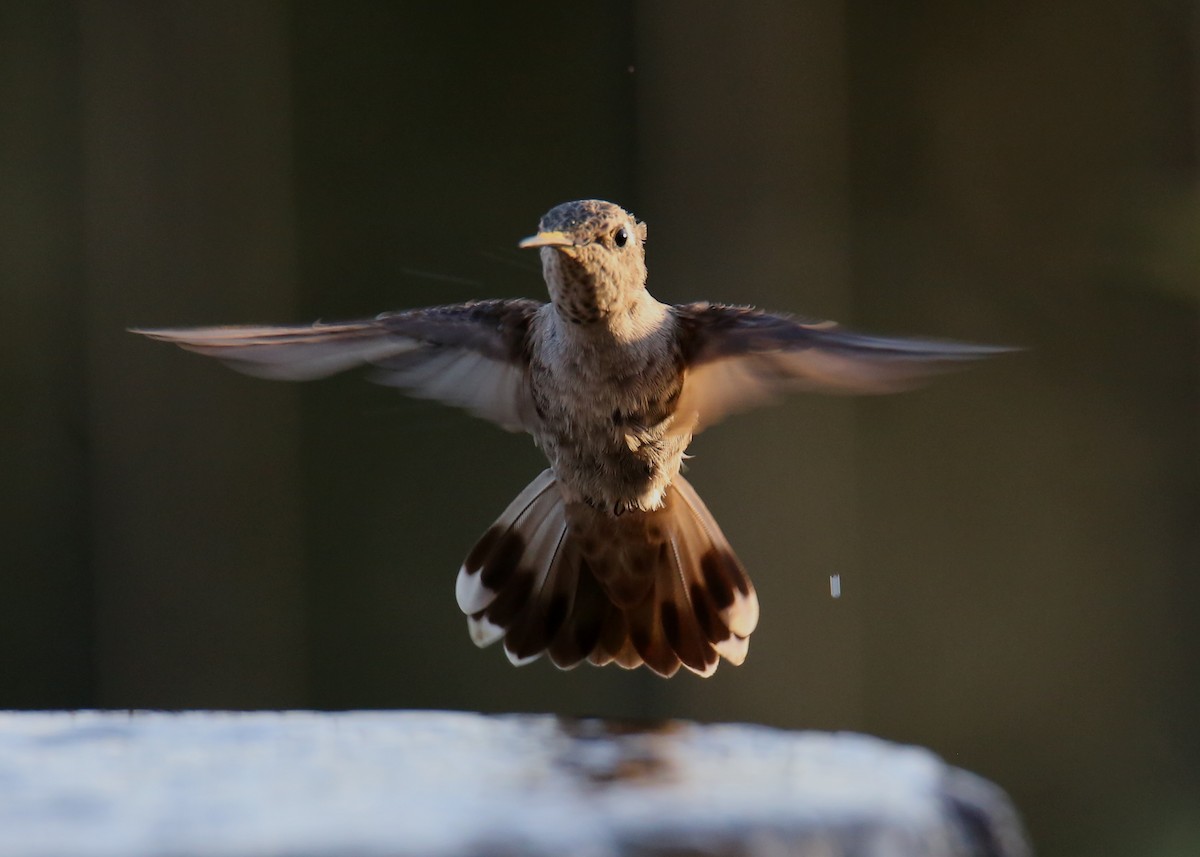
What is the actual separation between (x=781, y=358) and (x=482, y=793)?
1404mm

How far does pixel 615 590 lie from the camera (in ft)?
8.01

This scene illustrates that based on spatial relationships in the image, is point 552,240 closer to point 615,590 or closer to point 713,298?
point 615,590

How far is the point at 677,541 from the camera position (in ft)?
8.29

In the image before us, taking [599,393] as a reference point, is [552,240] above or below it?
above

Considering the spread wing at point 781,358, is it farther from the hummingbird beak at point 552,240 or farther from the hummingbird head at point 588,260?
the hummingbird beak at point 552,240

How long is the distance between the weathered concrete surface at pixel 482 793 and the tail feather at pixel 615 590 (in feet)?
4.24

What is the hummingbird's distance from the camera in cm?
210

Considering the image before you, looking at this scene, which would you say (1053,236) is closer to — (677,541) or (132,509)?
(677,541)

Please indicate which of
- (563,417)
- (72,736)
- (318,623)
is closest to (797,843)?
(72,736)

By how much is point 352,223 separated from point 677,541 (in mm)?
1662

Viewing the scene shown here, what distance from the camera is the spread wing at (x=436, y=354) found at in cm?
226

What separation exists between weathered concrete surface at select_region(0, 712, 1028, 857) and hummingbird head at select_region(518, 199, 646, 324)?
41.5 inches

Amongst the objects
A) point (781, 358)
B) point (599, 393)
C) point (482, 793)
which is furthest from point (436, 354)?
point (482, 793)

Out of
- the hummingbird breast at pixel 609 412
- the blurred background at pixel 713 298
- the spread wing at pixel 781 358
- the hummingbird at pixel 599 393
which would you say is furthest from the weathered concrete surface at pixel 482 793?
the blurred background at pixel 713 298
